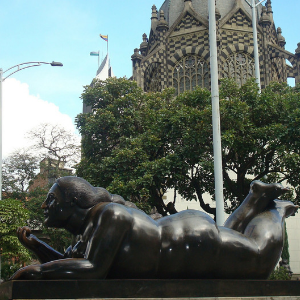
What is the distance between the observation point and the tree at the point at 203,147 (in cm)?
2031

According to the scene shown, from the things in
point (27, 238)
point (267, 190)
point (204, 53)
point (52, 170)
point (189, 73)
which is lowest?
point (27, 238)

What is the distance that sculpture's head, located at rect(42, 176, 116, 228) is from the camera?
429 cm

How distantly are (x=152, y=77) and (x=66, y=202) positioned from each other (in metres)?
40.7

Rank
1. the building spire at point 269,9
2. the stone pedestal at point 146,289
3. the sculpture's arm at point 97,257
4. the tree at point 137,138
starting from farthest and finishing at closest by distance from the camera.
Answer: the building spire at point 269,9 → the tree at point 137,138 → the sculpture's arm at point 97,257 → the stone pedestal at point 146,289

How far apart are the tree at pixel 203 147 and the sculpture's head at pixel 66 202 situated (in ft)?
51.1

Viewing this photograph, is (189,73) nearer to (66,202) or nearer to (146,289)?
(66,202)

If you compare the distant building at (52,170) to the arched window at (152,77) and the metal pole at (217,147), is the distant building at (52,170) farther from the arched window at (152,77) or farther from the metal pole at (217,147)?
the metal pole at (217,147)

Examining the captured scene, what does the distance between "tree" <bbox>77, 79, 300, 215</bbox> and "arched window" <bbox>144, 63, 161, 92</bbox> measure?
18.7 meters

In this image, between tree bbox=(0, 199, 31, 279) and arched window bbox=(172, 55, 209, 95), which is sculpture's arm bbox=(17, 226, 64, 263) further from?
arched window bbox=(172, 55, 209, 95)

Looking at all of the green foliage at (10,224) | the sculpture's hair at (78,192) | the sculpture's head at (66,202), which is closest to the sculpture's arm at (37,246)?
the sculpture's head at (66,202)

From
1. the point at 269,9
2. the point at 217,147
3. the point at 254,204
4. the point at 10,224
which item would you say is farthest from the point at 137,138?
the point at 269,9

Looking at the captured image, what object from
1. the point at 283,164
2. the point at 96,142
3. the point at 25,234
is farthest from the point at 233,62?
the point at 25,234

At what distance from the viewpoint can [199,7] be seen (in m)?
46.0

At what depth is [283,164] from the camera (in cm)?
2039
